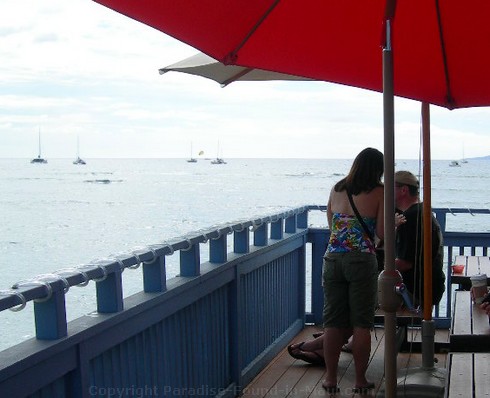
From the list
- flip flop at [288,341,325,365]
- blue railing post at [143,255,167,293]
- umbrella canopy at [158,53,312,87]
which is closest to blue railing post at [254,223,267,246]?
flip flop at [288,341,325,365]

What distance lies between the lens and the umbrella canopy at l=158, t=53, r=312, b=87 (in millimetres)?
4137

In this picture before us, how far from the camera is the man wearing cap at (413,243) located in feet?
14.8

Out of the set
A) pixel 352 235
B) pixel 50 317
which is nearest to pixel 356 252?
pixel 352 235

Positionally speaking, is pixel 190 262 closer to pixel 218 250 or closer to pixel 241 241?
pixel 218 250

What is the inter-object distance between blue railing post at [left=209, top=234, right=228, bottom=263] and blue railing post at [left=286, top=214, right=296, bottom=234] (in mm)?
2012

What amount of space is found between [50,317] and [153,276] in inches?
38.2

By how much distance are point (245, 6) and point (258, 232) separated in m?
3.11

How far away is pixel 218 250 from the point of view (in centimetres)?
436

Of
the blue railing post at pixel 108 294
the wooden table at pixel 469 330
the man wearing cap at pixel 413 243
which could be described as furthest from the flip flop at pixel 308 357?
the blue railing post at pixel 108 294

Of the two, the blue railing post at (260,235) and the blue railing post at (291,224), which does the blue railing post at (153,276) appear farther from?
the blue railing post at (291,224)

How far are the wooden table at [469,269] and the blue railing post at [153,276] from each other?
88.3 inches

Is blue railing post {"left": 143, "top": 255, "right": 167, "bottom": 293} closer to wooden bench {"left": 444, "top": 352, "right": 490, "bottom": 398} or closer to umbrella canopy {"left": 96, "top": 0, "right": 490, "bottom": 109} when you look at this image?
umbrella canopy {"left": 96, "top": 0, "right": 490, "bottom": 109}

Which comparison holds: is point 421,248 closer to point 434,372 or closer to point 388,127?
point 434,372

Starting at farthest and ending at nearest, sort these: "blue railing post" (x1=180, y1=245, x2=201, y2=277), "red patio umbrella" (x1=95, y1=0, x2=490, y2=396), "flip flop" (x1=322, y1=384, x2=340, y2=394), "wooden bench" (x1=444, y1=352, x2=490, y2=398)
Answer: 1. "flip flop" (x1=322, y1=384, x2=340, y2=394)
2. "blue railing post" (x1=180, y1=245, x2=201, y2=277)
3. "wooden bench" (x1=444, y1=352, x2=490, y2=398)
4. "red patio umbrella" (x1=95, y1=0, x2=490, y2=396)
